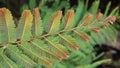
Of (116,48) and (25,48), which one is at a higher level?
(25,48)

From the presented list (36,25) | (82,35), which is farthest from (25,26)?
(82,35)

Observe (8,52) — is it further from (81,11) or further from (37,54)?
(81,11)

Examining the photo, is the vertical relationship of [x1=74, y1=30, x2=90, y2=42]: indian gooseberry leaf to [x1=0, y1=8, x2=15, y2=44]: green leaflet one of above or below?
below

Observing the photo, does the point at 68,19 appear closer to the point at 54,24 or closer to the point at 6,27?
the point at 54,24

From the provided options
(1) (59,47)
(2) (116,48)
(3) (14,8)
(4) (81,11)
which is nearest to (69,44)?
(1) (59,47)

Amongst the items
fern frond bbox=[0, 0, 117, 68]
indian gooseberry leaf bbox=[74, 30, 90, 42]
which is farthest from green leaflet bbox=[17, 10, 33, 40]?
indian gooseberry leaf bbox=[74, 30, 90, 42]

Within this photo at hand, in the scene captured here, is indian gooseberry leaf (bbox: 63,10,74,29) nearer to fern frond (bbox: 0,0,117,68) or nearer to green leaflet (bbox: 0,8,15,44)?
fern frond (bbox: 0,0,117,68)
